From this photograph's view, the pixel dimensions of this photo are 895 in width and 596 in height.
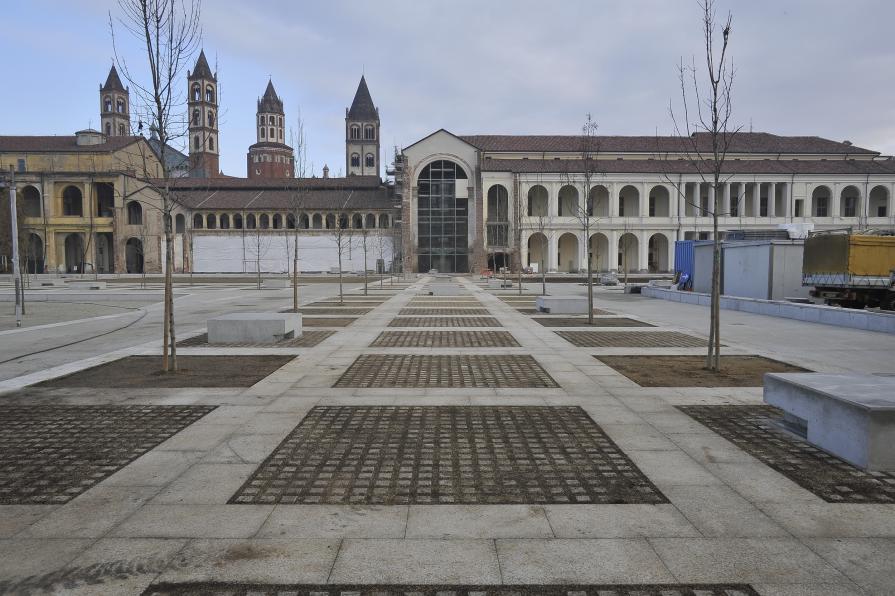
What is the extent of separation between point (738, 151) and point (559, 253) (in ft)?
82.9

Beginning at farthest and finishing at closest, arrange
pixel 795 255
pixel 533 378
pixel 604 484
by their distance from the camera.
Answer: pixel 795 255, pixel 533 378, pixel 604 484

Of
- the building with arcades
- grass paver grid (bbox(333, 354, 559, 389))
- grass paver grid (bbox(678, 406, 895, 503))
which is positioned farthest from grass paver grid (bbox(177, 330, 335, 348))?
the building with arcades

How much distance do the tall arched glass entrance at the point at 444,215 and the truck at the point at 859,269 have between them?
48880mm

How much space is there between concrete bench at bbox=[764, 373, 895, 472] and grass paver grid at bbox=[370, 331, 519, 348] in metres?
6.73

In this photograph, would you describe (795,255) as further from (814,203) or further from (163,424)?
(814,203)

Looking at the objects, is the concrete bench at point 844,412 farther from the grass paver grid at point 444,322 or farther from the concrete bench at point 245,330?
the grass paver grid at point 444,322

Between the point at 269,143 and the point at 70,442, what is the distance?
118084mm

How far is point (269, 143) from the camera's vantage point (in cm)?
11525

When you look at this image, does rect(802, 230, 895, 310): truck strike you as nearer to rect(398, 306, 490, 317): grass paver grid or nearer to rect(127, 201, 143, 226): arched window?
rect(398, 306, 490, 317): grass paver grid

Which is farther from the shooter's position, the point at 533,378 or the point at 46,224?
the point at 46,224

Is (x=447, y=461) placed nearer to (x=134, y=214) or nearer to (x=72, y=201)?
(x=134, y=214)

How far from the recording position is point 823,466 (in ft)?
17.3

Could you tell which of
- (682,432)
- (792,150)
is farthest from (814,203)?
(682,432)

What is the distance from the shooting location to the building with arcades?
6575 centimetres
